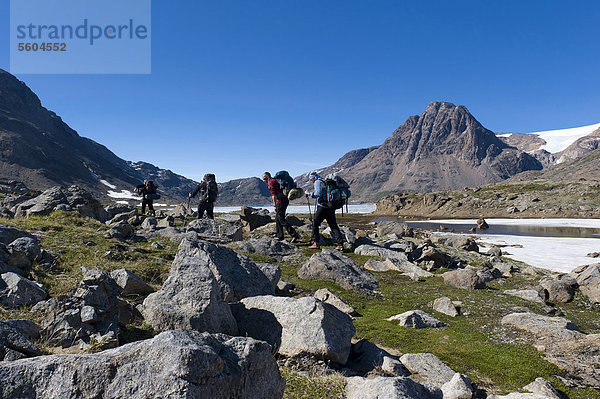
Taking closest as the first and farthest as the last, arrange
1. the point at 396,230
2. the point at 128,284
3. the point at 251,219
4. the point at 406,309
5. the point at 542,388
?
the point at 542,388, the point at 128,284, the point at 406,309, the point at 251,219, the point at 396,230

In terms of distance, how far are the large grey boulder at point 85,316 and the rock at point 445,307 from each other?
10.5 meters

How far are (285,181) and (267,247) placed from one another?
14.6ft

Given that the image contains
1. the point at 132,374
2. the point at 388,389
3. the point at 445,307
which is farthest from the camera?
the point at 445,307

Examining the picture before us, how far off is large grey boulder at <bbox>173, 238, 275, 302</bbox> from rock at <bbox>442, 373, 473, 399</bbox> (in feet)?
17.0

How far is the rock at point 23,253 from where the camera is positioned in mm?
8750

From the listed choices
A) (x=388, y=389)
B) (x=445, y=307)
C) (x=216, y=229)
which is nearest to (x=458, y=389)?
(x=388, y=389)

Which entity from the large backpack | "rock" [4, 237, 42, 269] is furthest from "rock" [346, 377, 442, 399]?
the large backpack

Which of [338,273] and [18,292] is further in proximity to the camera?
[338,273]

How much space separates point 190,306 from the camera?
643 centimetres

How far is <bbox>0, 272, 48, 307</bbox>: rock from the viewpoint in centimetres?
667

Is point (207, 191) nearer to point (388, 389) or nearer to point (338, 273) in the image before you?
point (338, 273)

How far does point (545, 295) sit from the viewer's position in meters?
14.4

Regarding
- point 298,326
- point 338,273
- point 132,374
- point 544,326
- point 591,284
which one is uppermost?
point 132,374

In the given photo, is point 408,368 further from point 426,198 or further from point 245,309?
point 426,198
